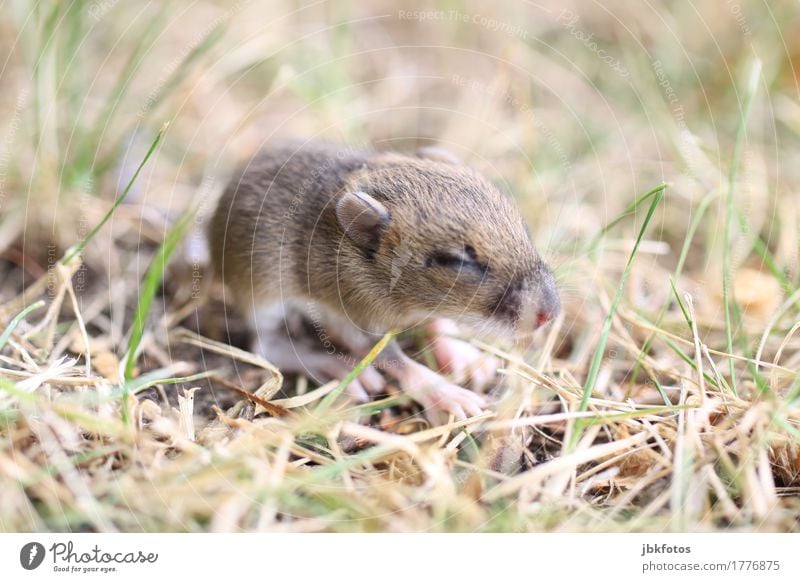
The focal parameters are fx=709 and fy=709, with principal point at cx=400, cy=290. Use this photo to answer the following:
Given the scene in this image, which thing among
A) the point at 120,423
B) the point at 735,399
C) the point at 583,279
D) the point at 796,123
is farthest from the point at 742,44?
the point at 120,423

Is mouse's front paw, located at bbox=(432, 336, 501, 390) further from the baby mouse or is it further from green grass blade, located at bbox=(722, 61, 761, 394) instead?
green grass blade, located at bbox=(722, 61, 761, 394)

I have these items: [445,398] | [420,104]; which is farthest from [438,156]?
[420,104]

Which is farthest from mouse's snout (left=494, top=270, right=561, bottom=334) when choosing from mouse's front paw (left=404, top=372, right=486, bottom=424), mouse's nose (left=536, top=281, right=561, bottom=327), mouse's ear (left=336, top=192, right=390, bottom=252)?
mouse's ear (left=336, top=192, right=390, bottom=252)

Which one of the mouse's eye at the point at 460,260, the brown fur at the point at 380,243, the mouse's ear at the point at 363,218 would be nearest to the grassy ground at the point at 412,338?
the brown fur at the point at 380,243

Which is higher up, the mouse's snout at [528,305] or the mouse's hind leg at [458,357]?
the mouse's snout at [528,305]

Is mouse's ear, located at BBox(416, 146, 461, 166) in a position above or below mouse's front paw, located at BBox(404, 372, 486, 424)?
above
